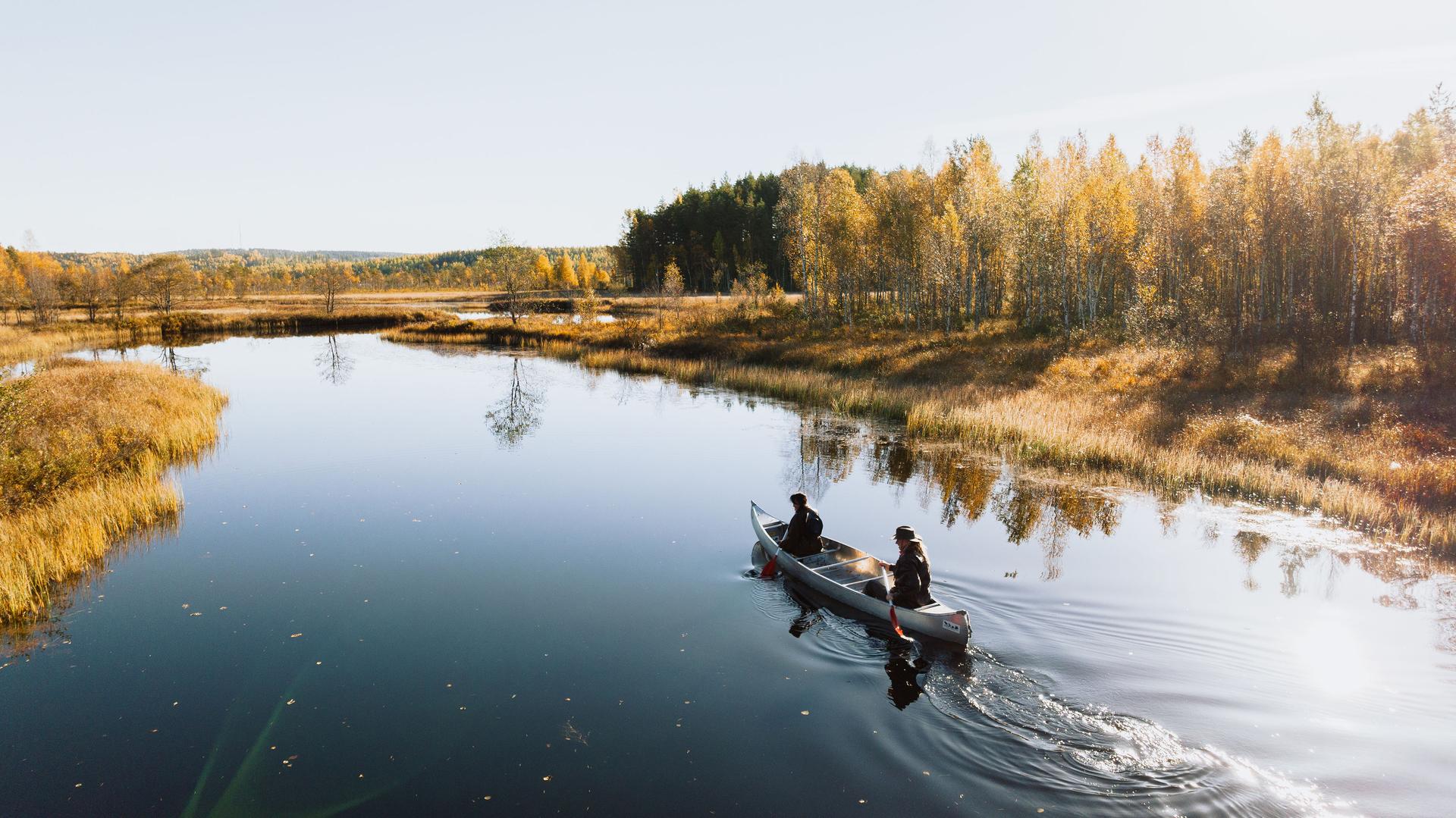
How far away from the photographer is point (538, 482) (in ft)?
76.2

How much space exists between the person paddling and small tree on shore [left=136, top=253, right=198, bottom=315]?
86018 millimetres

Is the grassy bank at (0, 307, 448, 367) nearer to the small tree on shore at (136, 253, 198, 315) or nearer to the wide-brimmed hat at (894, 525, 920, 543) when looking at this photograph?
the small tree on shore at (136, 253, 198, 315)

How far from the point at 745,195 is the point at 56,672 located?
337ft

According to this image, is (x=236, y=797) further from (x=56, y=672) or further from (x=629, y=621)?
(x=629, y=621)

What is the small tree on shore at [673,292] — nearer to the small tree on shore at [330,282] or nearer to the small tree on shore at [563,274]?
the small tree on shore at [330,282]

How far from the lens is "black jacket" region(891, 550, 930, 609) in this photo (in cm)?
1260

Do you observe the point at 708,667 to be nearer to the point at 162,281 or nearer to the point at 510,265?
the point at 510,265

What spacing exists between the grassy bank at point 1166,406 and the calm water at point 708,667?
7.54 ft

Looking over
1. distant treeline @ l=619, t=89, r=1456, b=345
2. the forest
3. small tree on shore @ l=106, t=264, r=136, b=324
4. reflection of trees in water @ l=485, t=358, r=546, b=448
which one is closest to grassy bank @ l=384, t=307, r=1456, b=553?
distant treeline @ l=619, t=89, r=1456, b=345

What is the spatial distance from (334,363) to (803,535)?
156 ft

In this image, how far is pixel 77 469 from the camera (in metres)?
19.0

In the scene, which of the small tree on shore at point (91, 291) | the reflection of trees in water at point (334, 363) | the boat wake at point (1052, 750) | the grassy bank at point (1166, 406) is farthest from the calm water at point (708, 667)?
the small tree on shore at point (91, 291)

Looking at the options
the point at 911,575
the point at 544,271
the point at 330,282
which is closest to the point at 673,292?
the point at 330,282

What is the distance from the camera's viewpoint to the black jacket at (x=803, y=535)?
15273mm
